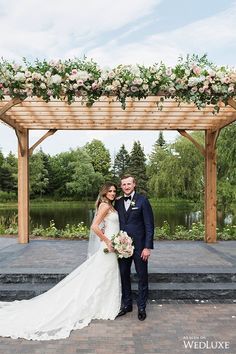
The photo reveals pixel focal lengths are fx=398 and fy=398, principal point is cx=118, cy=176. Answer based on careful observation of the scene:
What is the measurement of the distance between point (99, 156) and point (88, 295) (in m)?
38.3

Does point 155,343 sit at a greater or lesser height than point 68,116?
lesser

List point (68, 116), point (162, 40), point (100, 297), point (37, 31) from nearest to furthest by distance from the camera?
1. point (100, 297)
2. point (68, 116)
3. point (162, 40)
4. point (37, 31)

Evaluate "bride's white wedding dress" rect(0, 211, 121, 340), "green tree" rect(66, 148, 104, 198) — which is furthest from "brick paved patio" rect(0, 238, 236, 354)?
"green tree" rect(66, 148, 104, 198)

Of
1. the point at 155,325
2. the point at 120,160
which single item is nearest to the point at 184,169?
the point at 155,325

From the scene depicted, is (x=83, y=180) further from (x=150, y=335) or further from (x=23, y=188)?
(x=150, y=335)

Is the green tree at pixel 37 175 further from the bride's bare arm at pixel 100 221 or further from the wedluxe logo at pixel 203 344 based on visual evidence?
the wedluxe logo at pixel 203 344

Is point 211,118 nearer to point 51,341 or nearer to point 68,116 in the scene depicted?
point 68,116

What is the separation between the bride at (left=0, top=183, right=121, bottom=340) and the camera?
448 centimetres

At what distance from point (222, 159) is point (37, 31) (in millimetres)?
7758

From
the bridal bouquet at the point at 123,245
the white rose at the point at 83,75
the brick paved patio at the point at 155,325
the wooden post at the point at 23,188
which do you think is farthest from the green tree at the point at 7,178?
the bridal bouquet at the point at 123,245

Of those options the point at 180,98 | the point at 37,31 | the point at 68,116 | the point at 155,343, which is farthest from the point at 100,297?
the point at 37,31

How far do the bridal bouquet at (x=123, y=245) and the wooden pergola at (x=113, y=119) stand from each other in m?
2.54

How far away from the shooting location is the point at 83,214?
2433 cm

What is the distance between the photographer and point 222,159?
1434cm
